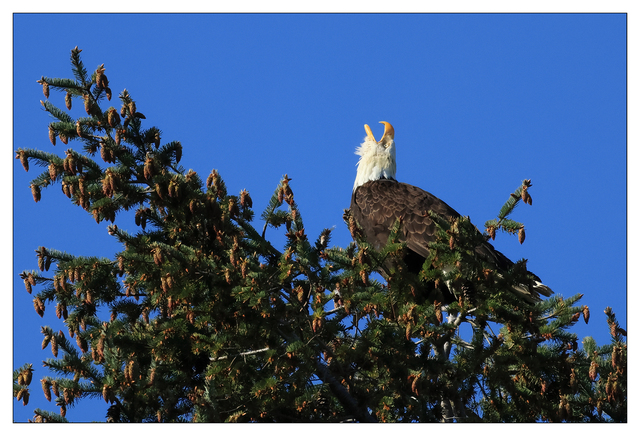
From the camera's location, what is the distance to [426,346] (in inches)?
183

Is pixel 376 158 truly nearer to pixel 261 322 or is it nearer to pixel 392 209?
pixel 392 209

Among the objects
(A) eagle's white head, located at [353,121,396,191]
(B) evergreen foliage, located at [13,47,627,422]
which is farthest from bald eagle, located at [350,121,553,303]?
(B) evergreen foliage, located at [13,47,627,422]

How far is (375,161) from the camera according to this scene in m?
8.34

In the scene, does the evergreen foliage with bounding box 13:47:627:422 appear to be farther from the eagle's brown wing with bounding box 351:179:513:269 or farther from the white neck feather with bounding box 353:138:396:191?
the white neck feather with bounding box 353:138:396:191

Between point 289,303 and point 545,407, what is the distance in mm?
1908

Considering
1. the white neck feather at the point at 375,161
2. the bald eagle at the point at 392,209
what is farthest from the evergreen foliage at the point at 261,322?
the white neck feather at the point at 375,161

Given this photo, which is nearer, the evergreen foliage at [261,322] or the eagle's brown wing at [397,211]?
the evergreen foliage at [261,322]

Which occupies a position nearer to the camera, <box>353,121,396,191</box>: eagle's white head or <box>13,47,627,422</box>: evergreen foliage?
<box>13,47,627,422</box>: evergreen foliage

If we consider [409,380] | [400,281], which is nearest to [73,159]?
[400,281]

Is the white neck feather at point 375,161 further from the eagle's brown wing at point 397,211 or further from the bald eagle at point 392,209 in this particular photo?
the eagle's brown wing at point 397,211

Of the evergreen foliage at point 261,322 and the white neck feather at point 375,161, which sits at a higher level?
the white neck feather at point 375,161

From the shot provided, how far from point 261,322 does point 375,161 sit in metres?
4.26

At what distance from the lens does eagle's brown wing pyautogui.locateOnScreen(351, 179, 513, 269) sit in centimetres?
672

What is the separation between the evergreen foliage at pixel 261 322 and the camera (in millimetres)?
4270
